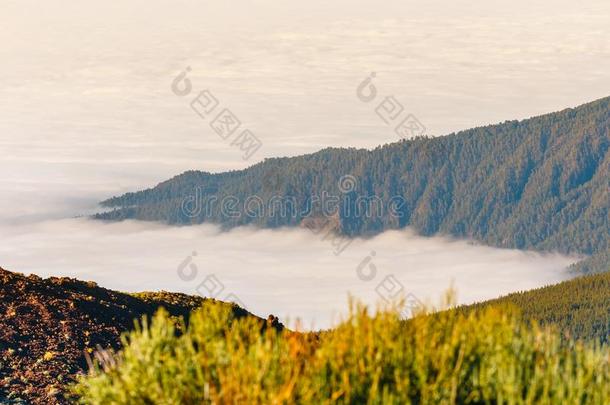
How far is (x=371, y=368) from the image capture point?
2450 centimetres

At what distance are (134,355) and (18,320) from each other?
24.5 metres

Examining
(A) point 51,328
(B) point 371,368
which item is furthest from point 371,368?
(A) point 51,328

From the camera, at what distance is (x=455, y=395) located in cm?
2491

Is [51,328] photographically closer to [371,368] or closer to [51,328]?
[51,328]

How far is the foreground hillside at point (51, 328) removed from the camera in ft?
144

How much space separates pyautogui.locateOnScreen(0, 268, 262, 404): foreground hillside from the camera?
43969 mm

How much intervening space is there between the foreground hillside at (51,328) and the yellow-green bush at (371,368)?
1775 centimetres

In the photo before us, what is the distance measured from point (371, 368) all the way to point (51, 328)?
91.3 feet

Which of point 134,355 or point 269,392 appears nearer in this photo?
point 269,392

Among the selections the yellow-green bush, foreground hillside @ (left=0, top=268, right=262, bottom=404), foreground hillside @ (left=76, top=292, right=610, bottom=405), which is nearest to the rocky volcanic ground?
foreground hillside @ (left=0, top=268, right=262, bottom=404)

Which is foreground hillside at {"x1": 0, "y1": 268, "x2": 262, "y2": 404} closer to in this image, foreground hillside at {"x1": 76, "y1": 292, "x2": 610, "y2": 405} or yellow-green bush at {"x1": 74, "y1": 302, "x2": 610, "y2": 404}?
yellow-green bush at {"x1": 74, "y1": 302, "x2": 610, "y2": 404}

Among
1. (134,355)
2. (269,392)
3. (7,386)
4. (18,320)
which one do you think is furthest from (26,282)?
(269,392)

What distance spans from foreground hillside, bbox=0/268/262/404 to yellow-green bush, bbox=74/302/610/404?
1775 centimetres

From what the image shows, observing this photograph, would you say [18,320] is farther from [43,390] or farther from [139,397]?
[139,397]
